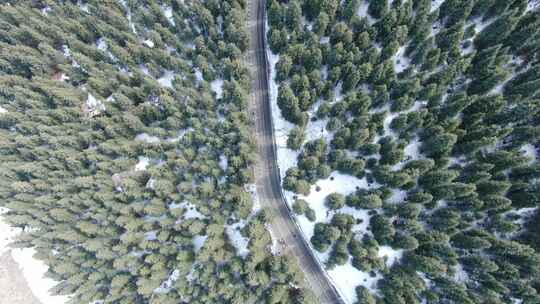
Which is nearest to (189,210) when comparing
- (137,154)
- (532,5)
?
(137,154)

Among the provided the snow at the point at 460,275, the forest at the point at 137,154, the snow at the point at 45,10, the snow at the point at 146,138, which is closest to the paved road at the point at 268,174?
the forest at the point at 137,154

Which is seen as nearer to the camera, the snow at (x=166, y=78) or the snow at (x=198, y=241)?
the snow at (x=198, y=241)

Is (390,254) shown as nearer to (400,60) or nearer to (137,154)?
(400,60)

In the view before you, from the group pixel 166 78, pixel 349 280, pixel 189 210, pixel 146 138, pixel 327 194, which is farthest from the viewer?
pixel 166 78

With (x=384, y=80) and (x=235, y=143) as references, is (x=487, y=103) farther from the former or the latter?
(x=235, y=143)

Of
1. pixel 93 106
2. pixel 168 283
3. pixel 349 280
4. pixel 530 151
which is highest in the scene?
pixel 530 151

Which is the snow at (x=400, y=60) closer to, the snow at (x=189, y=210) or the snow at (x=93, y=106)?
the snow at (x=189, y=210)
